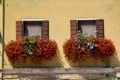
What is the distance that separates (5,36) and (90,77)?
2607mm

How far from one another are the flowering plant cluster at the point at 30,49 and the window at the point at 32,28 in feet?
1.01

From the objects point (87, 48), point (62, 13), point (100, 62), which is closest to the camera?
point (87, 48)

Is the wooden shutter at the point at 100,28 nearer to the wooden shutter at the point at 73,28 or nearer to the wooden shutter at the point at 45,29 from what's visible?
the wooden shutter at the point at 73,28

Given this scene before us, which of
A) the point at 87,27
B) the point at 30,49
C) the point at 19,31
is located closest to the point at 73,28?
the point at 87,27

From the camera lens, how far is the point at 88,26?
12.9 m

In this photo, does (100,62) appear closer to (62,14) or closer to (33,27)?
(62,14)

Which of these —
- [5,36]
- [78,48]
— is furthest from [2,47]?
[78,48]

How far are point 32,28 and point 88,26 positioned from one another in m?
1.57

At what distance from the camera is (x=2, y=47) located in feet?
41.7

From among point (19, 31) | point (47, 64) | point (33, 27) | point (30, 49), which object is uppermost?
point (33, 27)

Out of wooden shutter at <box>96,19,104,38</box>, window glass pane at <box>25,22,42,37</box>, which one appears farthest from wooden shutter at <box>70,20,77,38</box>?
window glass pane at <box>25,22,42,37</box>

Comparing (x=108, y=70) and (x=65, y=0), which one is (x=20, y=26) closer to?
(x=65, y=0)

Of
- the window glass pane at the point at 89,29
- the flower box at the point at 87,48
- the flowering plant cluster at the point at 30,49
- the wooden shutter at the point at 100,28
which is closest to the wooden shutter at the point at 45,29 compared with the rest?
the flowering plant cluster at the point at 30,49

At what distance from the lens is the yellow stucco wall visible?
41.7 feet
